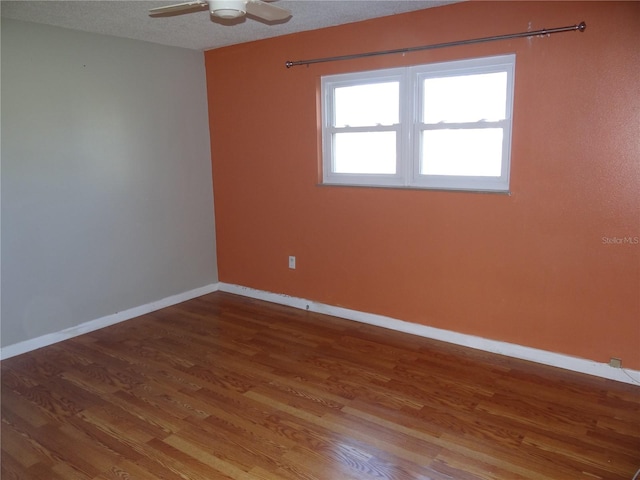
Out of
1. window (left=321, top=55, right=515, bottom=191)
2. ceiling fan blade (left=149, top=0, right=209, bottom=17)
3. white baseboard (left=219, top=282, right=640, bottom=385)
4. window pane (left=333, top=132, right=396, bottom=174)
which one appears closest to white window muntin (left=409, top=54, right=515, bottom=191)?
window (left=321, top=55, right=515, bottom=191)

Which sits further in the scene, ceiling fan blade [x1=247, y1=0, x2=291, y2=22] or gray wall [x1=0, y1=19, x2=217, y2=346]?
gray wall [x1=0, y1=19, x2=217, y2=346]

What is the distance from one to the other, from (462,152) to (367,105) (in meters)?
0.87

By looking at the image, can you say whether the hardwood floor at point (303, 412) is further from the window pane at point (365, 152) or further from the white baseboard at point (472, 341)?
the window pane at point (365, 152)

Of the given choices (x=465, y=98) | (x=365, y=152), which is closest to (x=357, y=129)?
(x=365, y=152)

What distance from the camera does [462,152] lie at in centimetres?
323

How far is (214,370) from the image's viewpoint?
306 centimetres

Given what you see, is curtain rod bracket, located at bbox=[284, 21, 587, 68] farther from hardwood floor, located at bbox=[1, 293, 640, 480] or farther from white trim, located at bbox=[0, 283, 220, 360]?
white trim, located at bbox=[0, 283, 220, 360]

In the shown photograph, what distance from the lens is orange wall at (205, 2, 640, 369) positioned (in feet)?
8.79

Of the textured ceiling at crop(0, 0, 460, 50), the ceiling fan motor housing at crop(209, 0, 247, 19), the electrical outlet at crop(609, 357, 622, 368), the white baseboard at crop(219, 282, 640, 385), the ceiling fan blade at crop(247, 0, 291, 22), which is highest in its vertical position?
the textured ceiling at crop(0, 0, 460, 50)

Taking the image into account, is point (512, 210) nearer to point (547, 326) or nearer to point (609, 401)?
point (547, 326)

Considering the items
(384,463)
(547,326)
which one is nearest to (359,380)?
(384,463)

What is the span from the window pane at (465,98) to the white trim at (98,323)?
2718 mm

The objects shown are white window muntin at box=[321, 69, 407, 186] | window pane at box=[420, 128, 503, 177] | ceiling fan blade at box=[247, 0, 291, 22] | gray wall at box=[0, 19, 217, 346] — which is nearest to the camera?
ceiling fan blade at box=[247, 0, 291, 22]

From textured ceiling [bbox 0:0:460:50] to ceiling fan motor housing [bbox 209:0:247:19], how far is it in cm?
75
